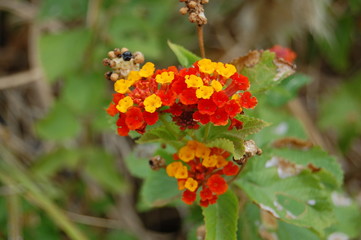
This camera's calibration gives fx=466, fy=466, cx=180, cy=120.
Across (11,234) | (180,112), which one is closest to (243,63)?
(180,112)

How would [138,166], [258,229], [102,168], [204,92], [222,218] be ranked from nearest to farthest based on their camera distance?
[204,92] → [222,218] → [258,229] → [138,166] → [102,168]

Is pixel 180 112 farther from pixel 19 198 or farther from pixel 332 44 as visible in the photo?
pixel 332 44

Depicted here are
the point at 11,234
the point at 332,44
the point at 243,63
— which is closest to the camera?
the point at 243,63

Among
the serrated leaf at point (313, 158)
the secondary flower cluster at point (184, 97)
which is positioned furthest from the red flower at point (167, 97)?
the serrated leaf at point (313, 158)

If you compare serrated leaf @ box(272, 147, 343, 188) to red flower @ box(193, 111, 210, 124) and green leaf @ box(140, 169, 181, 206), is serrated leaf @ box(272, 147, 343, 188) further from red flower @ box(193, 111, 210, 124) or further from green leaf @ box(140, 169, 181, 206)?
red flower @ box(193, 111, 210, 124)

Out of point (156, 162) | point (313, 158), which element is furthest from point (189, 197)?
point (313, 158)

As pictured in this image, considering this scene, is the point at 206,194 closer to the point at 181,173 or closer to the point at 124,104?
the point at 181,173

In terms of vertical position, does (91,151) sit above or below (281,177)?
above
